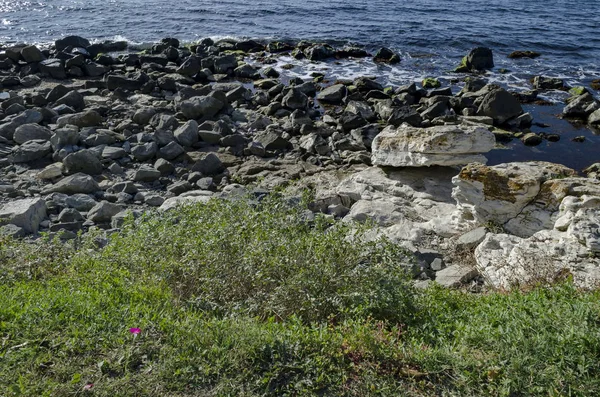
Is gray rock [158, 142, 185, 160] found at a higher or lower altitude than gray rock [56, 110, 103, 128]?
lower

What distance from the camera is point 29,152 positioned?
539 inches

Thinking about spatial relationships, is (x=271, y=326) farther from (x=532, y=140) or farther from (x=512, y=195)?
(x=532, y=140)

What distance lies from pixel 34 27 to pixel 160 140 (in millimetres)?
20190

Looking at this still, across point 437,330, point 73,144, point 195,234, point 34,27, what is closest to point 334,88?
point 73,144

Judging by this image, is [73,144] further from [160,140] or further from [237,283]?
[237,283]

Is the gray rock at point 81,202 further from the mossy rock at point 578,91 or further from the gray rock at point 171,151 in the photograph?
the mossy rock at point 578,91

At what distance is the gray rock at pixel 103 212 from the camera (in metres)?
11.1

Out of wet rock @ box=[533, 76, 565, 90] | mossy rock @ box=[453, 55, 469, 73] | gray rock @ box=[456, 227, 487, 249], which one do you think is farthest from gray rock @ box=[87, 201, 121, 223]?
mossy rock @ box=[453, 55, 469, 73]

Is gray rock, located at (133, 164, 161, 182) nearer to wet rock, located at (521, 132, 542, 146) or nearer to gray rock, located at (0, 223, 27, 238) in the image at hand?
gray rock, located at (0, 223, 27, 238)

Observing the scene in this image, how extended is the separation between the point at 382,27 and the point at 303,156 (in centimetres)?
1836

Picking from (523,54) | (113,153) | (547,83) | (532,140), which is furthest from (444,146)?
(523,54)

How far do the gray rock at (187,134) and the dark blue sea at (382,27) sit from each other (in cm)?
867

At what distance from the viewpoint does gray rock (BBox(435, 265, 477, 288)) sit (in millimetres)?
8430

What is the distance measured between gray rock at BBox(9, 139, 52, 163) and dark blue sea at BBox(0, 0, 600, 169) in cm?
1158
